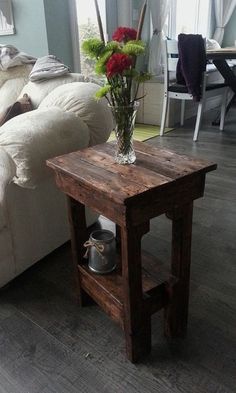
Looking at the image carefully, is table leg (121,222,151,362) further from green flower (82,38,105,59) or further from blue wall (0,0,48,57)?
blue wall (0,0,48,57)

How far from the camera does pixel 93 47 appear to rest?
87 cm

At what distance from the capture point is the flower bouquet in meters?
0.85

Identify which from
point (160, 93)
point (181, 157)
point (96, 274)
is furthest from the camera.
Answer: point (160, 93)

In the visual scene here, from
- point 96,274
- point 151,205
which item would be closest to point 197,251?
point 96,274

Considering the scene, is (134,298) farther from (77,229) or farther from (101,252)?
(77,229)

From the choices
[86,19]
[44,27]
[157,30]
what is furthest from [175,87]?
[44,27]

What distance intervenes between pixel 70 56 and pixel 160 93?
110cm

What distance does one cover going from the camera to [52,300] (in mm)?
1342

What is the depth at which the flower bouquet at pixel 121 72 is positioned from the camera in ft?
2.78

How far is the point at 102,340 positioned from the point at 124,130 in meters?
0.74

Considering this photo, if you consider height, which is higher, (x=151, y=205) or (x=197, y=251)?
(x=151, y=205)

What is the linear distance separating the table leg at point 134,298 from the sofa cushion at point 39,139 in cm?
49

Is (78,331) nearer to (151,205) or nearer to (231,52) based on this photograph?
(151,205)

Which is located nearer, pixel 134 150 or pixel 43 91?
pixel 134 150
